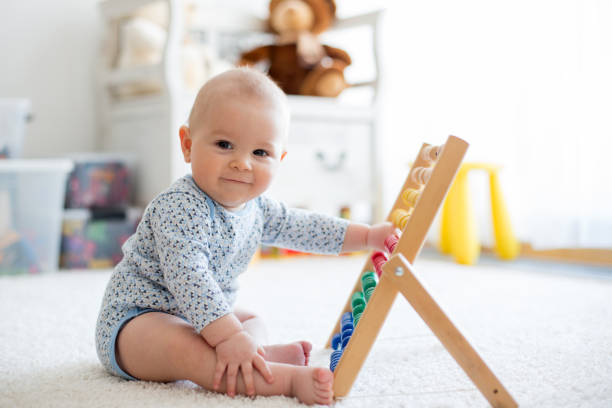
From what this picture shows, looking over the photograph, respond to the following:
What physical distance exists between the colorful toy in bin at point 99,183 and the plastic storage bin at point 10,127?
0.17m

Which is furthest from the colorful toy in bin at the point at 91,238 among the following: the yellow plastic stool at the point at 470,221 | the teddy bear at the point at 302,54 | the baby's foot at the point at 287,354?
the baby's foot at the point at 287,354

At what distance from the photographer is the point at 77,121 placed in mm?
2080

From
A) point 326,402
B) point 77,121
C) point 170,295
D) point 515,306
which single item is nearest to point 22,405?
point 170,295

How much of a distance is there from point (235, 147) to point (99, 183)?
1.21 metres

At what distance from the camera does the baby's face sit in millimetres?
680

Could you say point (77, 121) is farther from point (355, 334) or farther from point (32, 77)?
point (355, 334)

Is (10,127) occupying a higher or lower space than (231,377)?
higher

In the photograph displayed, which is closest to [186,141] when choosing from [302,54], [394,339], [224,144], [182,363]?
[224,144]

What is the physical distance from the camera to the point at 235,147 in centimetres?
69

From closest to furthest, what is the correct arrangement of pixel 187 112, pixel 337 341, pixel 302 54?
pixel 337 341 → pixel 187 112 → pixel 302 54

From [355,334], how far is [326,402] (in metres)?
0.08

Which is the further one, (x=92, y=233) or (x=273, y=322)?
(x=92, y=233)

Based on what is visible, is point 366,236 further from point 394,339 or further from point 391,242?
point 394,339

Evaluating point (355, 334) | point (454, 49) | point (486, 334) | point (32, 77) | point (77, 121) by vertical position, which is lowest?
point (486, 334)
